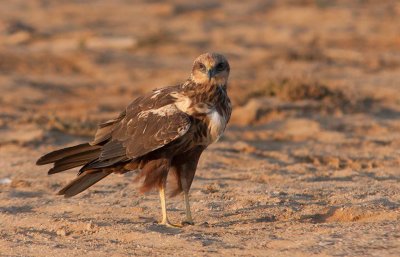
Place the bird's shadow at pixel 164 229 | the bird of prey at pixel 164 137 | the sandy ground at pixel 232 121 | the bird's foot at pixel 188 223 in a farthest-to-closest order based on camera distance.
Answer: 1. the bird's foot at pixel 188 223
2. the bird of prey at pixel 164 137
3. the bird's shadow at pixel 164 229
4. the sandy ground at pixel 232 121

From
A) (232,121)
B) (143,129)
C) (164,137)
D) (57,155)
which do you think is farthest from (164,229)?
(232,121)

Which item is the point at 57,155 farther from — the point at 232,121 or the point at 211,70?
the point at 232,121

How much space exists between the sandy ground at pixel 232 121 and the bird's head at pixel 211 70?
3.76ft

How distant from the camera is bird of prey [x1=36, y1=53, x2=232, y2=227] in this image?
7773 millimetres

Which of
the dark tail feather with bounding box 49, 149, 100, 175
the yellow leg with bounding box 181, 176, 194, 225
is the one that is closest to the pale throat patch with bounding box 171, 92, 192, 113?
the yellow leg with bounding box 181, 176, 194, 225

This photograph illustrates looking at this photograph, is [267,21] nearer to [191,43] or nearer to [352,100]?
[191,43]

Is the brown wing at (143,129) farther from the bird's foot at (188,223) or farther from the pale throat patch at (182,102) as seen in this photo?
the bird's foot at (188,223)

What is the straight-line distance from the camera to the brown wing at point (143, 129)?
7.74 metres

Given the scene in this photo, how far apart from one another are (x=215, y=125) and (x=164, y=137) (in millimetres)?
405

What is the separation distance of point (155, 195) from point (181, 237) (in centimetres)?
179

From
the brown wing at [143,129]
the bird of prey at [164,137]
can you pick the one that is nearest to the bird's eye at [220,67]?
the bird of prey at [164,137]

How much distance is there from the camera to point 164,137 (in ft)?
25.4

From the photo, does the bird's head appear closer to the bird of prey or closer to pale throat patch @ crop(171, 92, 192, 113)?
the bird of prey

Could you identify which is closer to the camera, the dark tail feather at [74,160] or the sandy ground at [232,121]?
the sandy ground at [232,121]
